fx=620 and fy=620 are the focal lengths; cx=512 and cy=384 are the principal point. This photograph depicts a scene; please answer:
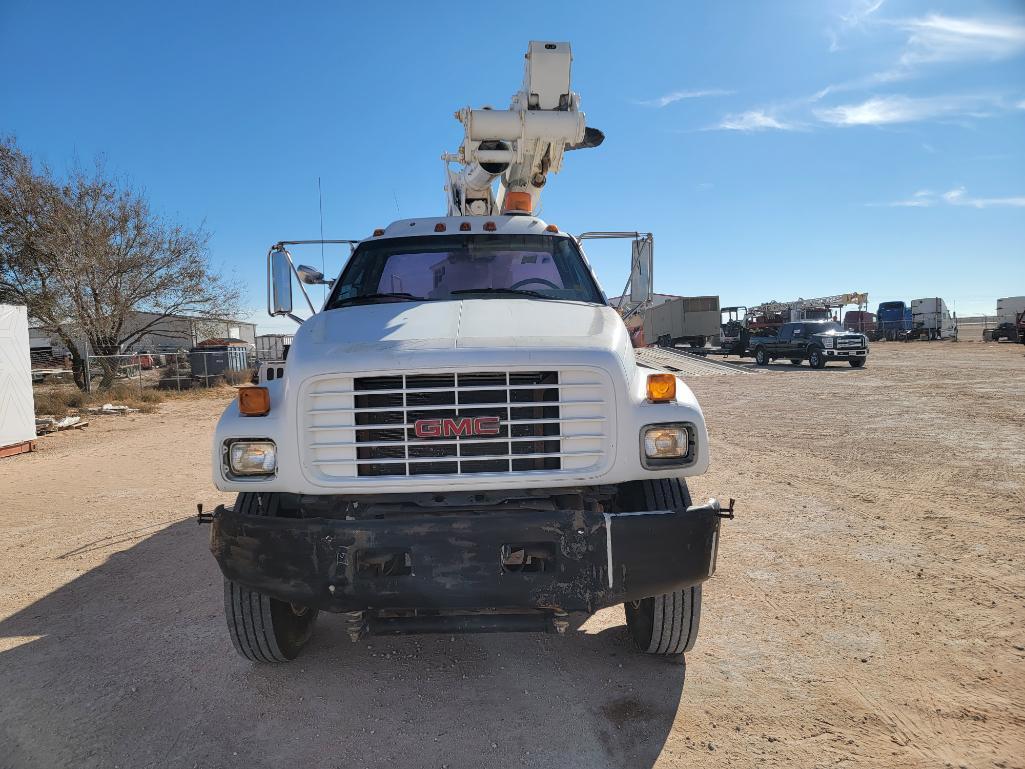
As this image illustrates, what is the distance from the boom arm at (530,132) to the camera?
541 centimetres

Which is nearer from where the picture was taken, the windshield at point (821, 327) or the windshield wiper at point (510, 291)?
the windshield wiper at point (510, 291)

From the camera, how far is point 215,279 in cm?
2216

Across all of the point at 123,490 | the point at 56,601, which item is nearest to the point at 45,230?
the point at 123,490

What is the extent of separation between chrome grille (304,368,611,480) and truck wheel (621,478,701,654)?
14.9 inches

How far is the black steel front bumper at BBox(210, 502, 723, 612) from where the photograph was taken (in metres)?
2.57

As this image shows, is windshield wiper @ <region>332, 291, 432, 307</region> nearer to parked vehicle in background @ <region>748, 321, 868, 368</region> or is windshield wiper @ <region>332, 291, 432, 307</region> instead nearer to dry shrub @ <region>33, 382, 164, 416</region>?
dry shrub @ <region>33, 382, 164, 416</region>

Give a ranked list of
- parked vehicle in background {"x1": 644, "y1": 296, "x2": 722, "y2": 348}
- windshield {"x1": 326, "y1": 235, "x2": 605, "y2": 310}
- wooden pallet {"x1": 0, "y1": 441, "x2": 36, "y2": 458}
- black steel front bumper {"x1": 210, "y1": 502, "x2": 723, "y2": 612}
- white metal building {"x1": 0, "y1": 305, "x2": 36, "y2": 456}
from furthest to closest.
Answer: parked vehicle in background {"x1": 644, "y1": 296, "x2": 722, "y2": 348}, white metal building {"x1": 0, "y1": 305, "x2": 36, "y2": 456}, wooden pallet {"x1": 0, "y1": 441, "x2": 36, "y2": 458}, windshield {"x1": 326, "y1": 235, "x2": 605, "y2": 310}, black steel front bumper {"x1": 210, "y1": 502, "x2": 723, "y2": 612}

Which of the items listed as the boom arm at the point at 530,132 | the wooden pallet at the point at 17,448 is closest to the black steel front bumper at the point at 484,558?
the boom arm at the point at 530,132

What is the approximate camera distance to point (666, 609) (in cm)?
314

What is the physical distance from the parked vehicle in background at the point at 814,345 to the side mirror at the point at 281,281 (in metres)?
23.3

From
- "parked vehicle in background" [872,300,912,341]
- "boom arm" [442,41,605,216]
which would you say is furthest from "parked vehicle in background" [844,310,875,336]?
"boom arm" [442,41,605,216]

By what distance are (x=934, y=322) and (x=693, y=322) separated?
21313mm

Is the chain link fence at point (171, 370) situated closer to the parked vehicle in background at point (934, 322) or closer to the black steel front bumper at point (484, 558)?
the black steel front bumper at point (484, 558)

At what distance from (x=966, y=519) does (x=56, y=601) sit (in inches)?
286
